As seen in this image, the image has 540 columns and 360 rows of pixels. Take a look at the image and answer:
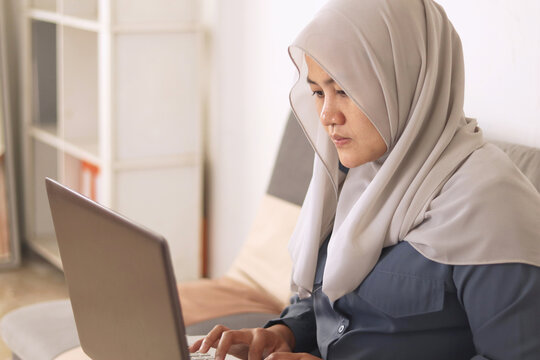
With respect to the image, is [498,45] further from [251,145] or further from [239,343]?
[251,145]

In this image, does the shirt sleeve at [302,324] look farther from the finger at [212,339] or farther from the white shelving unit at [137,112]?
the white shelving unit at [137,112]

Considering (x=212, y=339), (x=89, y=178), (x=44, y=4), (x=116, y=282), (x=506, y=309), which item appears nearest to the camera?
(x=116, y=282)

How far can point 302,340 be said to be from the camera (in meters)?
1.51

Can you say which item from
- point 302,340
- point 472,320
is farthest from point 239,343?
point 472,320

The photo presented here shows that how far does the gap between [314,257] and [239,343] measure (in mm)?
229

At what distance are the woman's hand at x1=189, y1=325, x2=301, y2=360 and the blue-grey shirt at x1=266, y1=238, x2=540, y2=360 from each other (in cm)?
7

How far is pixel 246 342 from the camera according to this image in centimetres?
139

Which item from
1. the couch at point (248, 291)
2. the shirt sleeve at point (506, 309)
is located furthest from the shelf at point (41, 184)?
the shirt sleeve at point (506, 309)

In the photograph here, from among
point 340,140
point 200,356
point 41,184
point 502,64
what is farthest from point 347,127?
point 41,184

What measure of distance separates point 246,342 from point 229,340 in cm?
6

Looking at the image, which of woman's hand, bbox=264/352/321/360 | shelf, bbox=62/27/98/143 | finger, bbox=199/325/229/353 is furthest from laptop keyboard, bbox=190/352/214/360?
shelf, bbox=62/27/98/143

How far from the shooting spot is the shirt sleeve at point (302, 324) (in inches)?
59.5

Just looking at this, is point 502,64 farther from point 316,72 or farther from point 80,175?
point 80,175

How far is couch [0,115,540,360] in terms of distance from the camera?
1922 millimetres
